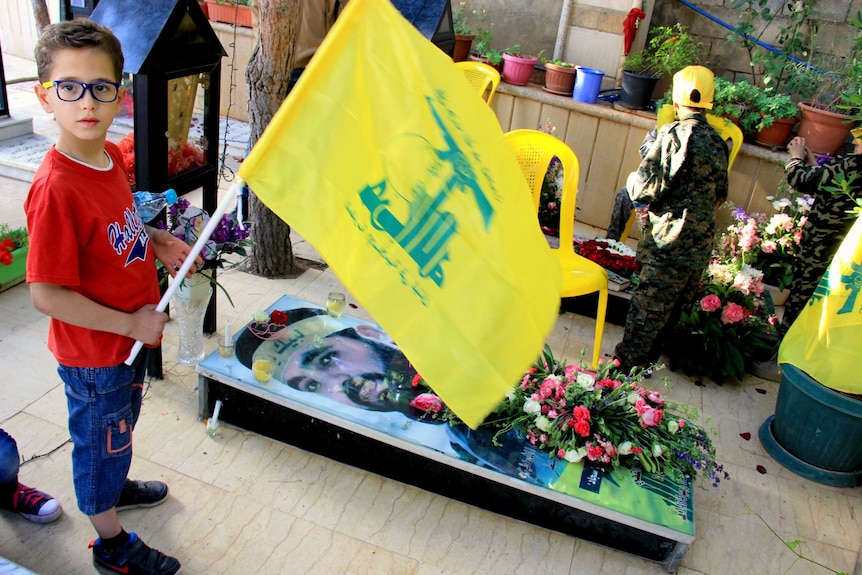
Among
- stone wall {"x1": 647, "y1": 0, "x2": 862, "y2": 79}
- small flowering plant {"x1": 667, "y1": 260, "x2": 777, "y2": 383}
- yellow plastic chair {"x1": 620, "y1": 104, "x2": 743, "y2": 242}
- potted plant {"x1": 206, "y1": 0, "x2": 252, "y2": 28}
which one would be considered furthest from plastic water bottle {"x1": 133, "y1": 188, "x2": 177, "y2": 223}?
potted plant {"x1": 206, "y1": 0, "x2": 252, "y2": 28}

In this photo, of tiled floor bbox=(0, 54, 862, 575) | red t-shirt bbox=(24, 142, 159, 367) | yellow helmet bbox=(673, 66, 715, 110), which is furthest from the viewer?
yellow helmet bbox=(673, 66, 715, 110)

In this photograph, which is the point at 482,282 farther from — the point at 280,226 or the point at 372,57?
the point at 280,226

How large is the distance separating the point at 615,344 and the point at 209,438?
9.96ft

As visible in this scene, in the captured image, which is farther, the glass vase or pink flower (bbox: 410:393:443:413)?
the glass vase

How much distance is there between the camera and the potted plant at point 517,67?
6.98 meters

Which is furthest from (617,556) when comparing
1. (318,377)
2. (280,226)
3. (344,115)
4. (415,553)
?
(280,226)

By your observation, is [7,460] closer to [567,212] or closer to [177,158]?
[177,158]

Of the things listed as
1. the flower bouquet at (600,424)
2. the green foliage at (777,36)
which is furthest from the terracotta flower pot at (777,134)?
the flower bouquet at (600,424)

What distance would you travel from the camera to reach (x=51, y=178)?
193cm

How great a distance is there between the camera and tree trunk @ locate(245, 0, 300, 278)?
4418mm

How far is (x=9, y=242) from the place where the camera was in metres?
4.38

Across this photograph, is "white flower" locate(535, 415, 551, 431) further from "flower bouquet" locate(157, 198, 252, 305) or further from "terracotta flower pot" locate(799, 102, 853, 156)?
"terracotta flower pot" locate(799, 102, 853, 156)

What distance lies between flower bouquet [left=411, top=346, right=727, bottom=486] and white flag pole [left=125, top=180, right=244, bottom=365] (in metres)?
1.52

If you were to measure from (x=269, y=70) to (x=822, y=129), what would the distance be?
16.0 ft
